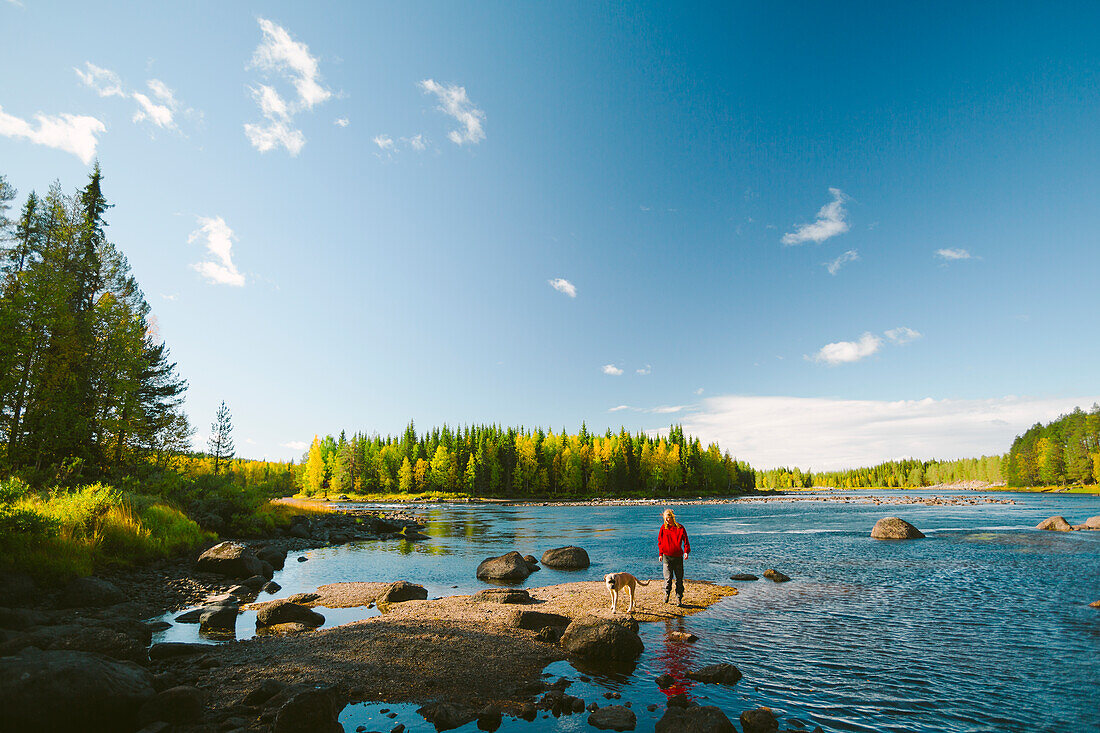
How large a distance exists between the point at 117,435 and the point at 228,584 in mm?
22941

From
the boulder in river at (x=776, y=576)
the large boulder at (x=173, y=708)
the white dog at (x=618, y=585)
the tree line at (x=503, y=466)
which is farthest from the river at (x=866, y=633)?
the tree line at (x=503, y=466)

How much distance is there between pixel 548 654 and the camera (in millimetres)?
12719

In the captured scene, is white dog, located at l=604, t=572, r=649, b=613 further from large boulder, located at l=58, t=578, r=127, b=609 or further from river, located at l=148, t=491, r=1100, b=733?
large boulder, located at l=58, t=578, r=127, b=609

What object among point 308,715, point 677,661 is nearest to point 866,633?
point 677,661

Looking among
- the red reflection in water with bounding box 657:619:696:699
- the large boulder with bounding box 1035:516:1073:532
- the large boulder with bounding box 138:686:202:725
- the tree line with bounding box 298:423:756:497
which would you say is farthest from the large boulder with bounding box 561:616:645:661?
the tree line with bounding box 298:423:756:497

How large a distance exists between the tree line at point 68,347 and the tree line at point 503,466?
8980 cm

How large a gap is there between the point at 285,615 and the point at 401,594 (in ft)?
15.1

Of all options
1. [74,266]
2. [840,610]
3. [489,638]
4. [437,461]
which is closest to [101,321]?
[74,266]

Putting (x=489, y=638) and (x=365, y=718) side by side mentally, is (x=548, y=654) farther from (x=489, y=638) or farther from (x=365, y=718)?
(x=365, y=718)

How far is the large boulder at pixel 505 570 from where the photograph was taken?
80.3ft

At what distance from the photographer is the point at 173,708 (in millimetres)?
8500

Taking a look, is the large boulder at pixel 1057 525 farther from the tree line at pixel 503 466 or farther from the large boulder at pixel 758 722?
the tree line at pixel 503 466

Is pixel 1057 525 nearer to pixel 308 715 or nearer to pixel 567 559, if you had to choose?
pixel 567 559

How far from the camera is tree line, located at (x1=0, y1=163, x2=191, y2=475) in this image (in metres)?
26.7
